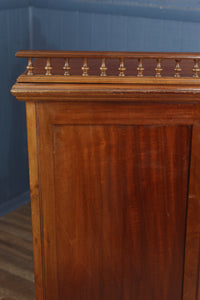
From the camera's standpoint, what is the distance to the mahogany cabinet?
4.26ft

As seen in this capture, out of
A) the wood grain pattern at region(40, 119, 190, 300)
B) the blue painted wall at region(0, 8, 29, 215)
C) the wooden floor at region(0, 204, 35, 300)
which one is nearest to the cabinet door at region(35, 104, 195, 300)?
the wood grain pattern at region(40, 119, 190, 300)

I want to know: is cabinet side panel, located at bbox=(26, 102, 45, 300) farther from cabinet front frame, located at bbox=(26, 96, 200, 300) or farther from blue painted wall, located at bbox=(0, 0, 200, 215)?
blue painted wall, located at bbox=(0, 0, 200, 215)

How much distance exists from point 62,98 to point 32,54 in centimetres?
17

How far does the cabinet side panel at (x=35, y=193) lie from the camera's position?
136 centimetres

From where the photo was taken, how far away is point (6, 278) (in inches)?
91.9

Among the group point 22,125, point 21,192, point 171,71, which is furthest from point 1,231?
point 171,71

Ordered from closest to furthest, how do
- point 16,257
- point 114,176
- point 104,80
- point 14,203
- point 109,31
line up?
point 104,80 < point 114,176 < point 16,257 < point 109,31 < point 14,203

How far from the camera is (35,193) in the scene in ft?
4.66

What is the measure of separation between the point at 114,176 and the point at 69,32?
76.7 inches

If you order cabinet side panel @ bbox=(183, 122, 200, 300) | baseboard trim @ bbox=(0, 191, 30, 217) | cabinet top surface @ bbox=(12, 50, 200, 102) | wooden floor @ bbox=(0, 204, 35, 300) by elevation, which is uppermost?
cabinet top surface @ bbox=(12, 50, 200, 102)

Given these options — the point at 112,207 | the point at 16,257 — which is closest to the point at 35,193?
Answer: the point at 112,207

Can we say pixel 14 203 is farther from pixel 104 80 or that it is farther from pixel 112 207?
pixel 104 80

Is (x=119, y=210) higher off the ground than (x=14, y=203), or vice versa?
(x=119, y=210)

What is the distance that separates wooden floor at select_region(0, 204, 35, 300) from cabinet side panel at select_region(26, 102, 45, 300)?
75 cm
